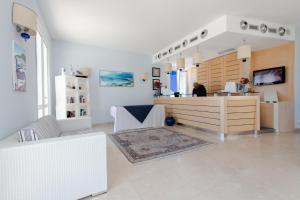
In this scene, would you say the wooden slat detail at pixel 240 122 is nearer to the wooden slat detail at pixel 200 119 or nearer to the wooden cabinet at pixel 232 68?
the wooden slat detail at pixel 200 119

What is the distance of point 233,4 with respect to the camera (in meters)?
3.19

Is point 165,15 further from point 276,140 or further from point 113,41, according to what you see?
point 276,140

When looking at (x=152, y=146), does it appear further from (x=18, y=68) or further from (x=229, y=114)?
(x=18, y=68)

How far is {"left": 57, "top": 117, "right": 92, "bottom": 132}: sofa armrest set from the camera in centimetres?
331

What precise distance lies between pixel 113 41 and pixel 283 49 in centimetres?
520

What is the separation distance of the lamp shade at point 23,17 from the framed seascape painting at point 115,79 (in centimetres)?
416

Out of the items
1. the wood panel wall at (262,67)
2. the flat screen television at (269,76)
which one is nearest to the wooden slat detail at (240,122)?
the wood panel wall at (262,67)

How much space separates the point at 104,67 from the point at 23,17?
4325mm

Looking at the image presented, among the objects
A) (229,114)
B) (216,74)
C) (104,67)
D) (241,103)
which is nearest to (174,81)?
(216,74)

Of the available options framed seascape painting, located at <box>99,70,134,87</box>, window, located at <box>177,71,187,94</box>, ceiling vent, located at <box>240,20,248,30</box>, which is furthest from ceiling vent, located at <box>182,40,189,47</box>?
window, located at <box>177,71,187,94</box>

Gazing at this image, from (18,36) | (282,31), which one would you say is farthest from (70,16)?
(282,31)

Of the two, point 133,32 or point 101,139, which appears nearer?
point 101,139

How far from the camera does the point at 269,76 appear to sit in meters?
4.84

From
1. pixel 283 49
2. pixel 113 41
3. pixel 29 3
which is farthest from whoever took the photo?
pixel 113 41
